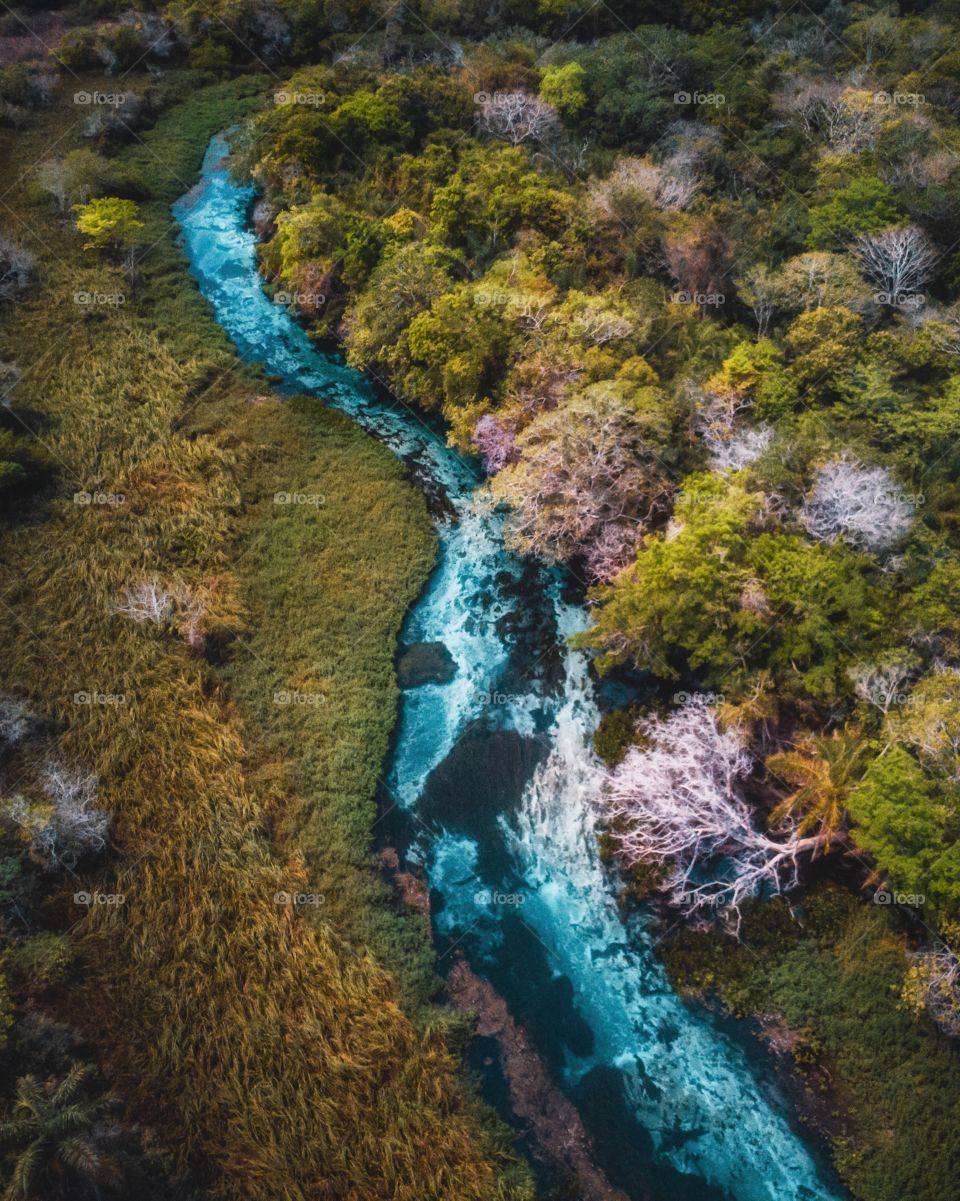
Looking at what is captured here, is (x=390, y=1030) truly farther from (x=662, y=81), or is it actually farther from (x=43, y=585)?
(x=662, y=81)

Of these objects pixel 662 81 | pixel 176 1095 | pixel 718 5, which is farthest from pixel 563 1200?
pixel 718 5

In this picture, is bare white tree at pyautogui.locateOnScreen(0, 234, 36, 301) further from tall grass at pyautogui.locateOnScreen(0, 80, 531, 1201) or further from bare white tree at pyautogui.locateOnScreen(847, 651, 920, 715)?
bare white tree at pyautogui.locateOnScreen(847, 651, 920, 715)

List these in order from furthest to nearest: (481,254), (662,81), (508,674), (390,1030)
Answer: (662,81), (481,254), (508,674), (390,1030)

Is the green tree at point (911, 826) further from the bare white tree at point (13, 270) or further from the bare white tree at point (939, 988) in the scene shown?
the bare white tree at point (13, 270)

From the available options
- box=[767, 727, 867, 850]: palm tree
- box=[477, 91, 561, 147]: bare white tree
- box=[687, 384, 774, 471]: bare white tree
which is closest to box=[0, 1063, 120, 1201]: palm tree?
box=[767, 727, 867, 850]: palm tree

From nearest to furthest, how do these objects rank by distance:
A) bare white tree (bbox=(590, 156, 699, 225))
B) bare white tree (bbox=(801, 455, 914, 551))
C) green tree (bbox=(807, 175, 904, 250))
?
bare white tree (bbox=(801, 455, 914, 551)) → green tree (bbox=(807, 175, 904, 250)) → bare white tree (bbox=(590, 156, 699, 225))

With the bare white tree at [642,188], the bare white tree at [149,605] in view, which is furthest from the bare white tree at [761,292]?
the bare white tree at [149,605]

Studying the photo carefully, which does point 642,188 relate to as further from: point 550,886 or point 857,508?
point 550,886
